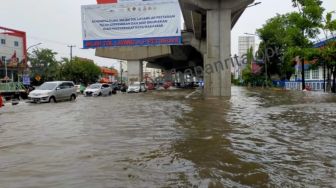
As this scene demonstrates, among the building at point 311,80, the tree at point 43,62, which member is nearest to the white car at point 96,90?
the building at point 311,80

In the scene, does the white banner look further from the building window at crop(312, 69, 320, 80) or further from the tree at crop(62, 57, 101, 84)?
the tree at crop(62, 57, 101, 84)

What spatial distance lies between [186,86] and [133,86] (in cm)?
2591

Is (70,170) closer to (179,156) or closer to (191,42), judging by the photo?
(179,156)

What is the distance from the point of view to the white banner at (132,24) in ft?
107

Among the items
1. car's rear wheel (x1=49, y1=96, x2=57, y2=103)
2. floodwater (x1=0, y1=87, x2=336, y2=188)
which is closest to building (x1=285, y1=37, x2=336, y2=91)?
car's rear wheel (x1=49, y1=96, x2=57, y2=103)

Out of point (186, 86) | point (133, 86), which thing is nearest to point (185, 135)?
point (133, 86)

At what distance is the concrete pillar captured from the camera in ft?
176

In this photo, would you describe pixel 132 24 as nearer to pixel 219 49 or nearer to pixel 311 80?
pixel 219 49

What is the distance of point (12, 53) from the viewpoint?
190 feet

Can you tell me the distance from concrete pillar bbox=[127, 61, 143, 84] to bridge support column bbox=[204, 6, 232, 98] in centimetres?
2833

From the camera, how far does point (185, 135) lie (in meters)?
9.58

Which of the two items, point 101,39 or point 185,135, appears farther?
point 101,39

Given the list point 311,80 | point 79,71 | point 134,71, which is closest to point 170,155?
point 134,71

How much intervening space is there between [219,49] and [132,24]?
1034 centimetres
